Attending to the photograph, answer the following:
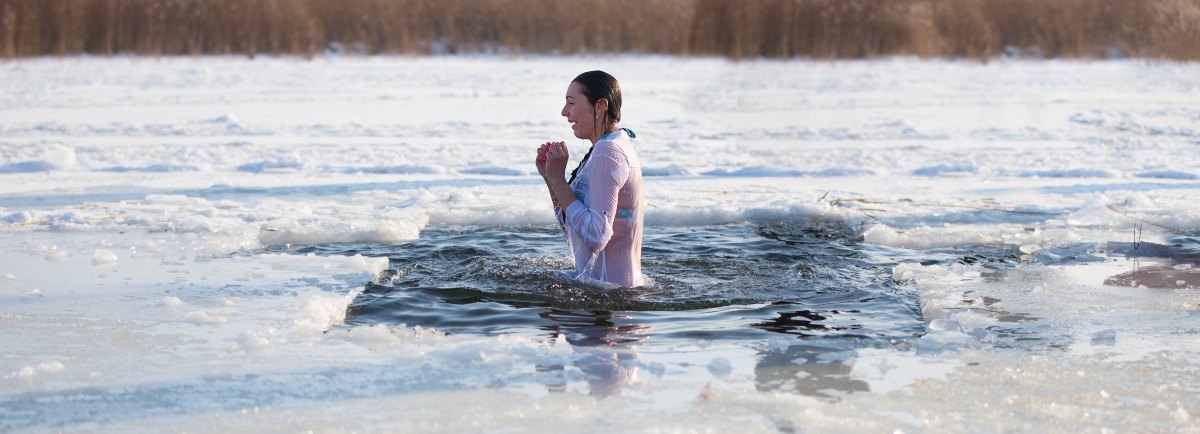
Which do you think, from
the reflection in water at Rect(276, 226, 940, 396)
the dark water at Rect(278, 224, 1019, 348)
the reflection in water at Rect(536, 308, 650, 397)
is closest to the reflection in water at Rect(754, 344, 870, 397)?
the reflection in water at Rect(276, 226, 940, 396)

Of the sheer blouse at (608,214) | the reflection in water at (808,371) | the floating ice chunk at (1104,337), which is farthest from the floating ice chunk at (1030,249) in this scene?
the reflection in water at (808,371)

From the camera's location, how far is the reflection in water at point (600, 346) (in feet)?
11.7

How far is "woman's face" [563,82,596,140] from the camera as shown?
4.65 meters

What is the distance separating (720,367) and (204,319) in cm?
194

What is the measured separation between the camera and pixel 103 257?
18.5 ft

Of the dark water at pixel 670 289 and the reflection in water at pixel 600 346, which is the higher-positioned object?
the reflection in water at pixel 600 346

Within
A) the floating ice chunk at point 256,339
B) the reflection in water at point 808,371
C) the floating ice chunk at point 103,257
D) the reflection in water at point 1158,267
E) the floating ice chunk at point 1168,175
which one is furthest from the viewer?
the floating ice chunk at point 1168,175

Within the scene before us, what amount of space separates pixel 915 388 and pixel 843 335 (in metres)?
0.78

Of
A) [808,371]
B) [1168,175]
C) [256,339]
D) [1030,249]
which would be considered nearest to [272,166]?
[256,339]

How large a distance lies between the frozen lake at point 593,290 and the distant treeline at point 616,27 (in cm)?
729

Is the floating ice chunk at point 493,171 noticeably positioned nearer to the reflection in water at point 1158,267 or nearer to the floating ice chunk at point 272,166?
the floating ice chunk at point 272,166

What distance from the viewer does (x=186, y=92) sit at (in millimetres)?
15836

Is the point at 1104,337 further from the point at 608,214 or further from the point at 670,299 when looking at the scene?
the point at 608,214

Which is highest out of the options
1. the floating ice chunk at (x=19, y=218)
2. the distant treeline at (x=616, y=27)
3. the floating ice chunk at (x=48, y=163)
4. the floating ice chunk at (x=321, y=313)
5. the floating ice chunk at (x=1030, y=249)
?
the distant treeline at (x=616, y=27)
